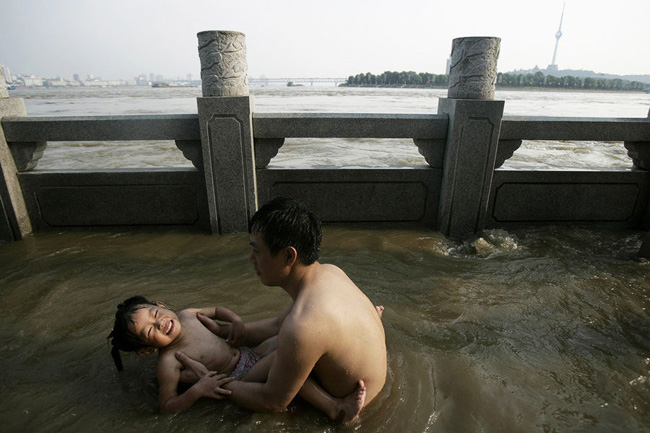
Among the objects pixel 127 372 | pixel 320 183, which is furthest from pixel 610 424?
pixel 320 183

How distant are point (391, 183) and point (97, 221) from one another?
341 cm

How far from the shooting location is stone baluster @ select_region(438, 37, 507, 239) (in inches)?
165

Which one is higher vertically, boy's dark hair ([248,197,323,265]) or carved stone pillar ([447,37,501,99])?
carved stone pillar ([447,37,501,99])

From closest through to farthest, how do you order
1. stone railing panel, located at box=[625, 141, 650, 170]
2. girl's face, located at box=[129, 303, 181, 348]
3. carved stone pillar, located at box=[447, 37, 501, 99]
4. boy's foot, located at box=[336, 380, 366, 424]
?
boy's foot, located at box=[336, 380, 366, 424] < girl's face, located at box=[129, 303, 181, 348] < carved stone pillar, located at box=[447, 37, 501, 99] < stone railing panel, located at box=[625, 141, 650, 170]

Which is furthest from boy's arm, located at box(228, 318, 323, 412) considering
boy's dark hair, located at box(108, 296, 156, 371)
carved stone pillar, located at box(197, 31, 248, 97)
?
carved stone pillar, located at box(197, 31, 248, 97)

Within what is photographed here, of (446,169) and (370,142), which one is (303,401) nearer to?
(446,169)

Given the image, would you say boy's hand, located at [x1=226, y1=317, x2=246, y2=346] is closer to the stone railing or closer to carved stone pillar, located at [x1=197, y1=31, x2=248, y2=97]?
the stone railing

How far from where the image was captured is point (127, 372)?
2438mm

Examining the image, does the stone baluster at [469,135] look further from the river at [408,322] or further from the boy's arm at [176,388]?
the boy's arm at [176,388]

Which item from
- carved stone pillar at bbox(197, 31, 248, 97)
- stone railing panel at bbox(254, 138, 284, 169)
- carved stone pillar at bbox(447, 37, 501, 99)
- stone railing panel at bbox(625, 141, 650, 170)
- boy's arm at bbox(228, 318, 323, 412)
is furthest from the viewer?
stone railing panel at bbox(625, 141, 650, 170)

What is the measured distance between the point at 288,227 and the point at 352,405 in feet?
3.08

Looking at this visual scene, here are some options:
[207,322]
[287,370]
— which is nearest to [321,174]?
[207,322]

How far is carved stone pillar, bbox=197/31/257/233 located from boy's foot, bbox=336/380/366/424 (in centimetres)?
286

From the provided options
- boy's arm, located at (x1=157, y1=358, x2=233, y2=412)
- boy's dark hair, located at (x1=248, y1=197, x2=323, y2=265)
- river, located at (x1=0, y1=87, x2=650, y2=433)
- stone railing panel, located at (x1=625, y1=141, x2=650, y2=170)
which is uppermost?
boy's dark hair, located at (x1=248, y1=197, x2=323, y2=265)
